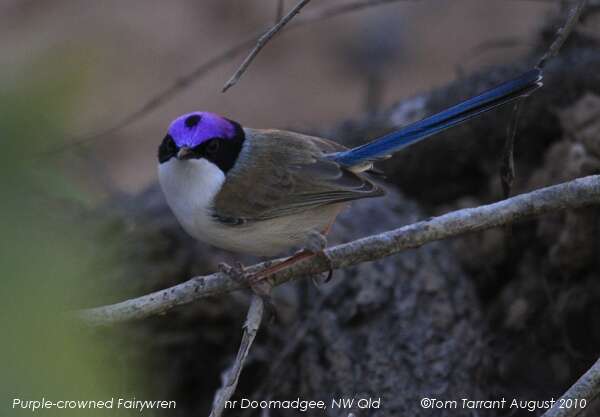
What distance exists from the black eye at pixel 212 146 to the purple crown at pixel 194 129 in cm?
2

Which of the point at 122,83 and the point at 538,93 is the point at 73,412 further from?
the point at 122,83

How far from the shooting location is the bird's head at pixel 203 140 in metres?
3.66

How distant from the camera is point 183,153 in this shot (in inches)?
142

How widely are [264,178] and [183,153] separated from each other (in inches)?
18.4

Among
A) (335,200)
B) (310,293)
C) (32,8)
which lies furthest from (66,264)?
(32,8)

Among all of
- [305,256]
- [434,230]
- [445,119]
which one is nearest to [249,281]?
[305,256]

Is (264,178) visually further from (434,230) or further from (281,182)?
(434,230)

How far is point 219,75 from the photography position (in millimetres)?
10172

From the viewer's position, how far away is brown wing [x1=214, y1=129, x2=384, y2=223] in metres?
3.75

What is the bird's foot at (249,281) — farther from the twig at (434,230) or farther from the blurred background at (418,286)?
the blurred background at (418,286)

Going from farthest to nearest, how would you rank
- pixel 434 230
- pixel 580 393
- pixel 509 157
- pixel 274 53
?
pixel 274 53 → pixel 509 157 → pixel 434 230 → pixel 580 393

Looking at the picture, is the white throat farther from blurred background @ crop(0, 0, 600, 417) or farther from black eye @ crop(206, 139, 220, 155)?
blurred background @ crop(0, 0, 600, 417)

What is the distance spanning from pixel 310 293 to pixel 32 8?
7476 mm

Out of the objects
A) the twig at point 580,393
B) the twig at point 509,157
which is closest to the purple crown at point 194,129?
the twig at point 509,157
